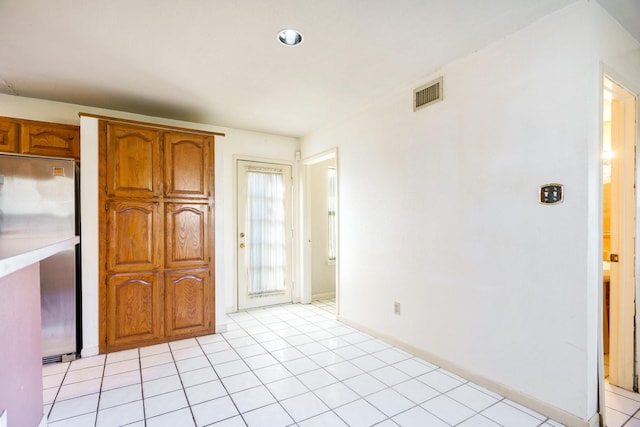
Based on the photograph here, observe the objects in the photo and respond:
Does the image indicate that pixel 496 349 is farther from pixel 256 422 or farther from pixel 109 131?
pixel 109 131

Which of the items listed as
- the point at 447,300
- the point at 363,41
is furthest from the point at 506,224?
the point at 363,41

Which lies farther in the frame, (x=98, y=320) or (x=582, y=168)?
(x=98, y=320)

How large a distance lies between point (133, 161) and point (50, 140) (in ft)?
2.65

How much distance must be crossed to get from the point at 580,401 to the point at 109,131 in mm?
4390

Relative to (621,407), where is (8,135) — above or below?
above

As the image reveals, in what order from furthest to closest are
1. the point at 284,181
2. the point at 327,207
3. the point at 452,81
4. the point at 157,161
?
the point at 327,207
the point at 284,181
the point at 157,161
the point at 452,81

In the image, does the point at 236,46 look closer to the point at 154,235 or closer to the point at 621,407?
the point at 154,235

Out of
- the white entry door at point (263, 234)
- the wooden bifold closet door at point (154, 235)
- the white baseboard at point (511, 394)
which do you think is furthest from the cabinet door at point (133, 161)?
the white baseboard at point (511, 394)

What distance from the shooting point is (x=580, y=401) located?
1.90m

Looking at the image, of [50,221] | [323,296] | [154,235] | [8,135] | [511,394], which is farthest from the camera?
[323,296]

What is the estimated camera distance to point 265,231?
4.82 meters

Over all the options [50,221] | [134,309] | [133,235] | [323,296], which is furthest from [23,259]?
[323,296]

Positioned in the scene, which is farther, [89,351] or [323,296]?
[323,296]

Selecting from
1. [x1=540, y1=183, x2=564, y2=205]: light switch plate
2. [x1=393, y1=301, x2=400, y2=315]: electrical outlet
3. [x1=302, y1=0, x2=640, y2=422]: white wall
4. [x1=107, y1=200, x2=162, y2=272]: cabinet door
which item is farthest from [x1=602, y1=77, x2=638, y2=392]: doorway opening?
[x1=107, y1=200, x2=162, y2=272]: cabinet door
